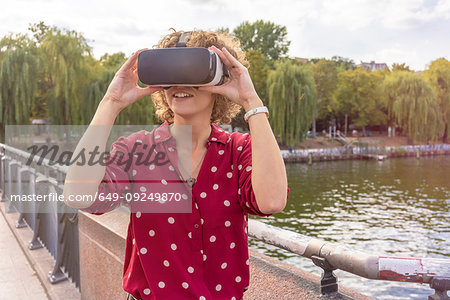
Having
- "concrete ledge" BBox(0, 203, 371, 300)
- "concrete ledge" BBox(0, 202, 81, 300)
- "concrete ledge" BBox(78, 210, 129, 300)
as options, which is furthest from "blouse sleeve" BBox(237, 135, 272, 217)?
"concrete ledge" BBox(0, 202, 81, 300)

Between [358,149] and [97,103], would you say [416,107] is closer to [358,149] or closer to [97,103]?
[358,149]

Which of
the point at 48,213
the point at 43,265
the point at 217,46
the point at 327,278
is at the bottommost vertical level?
the point at 43,265

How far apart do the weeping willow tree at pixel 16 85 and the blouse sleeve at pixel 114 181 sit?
75.6 feet

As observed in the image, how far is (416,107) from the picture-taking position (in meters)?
37.7

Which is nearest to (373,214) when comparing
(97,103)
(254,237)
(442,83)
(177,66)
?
(97,103)

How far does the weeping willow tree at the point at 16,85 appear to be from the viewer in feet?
72.9

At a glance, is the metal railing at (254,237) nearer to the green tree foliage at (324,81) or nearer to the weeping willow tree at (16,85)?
the weeping willow tree at (16,85)

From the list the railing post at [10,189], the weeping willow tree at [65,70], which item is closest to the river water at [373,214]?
the railing post at [10,189]

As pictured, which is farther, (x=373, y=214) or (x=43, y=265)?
(x=373, y=214)

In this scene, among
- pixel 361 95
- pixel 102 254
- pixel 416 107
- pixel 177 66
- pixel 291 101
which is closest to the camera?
pixel 177 66

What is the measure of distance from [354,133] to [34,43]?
34885 mm

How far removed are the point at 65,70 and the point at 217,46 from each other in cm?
2406

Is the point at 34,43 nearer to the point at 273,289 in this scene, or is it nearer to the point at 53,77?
the point at 53,77

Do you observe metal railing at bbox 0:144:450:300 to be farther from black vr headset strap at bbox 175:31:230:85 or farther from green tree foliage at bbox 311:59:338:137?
green tree foliage at bbox 311:59:338:137
